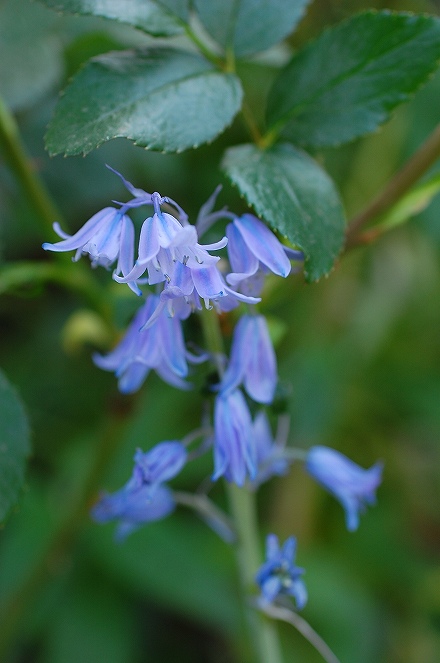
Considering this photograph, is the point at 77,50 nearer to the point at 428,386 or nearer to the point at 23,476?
the point at 23,476

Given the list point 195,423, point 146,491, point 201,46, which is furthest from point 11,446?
point 195,423

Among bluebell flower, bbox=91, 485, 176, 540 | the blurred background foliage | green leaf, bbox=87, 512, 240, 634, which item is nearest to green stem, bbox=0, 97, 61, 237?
the blurred background foliage

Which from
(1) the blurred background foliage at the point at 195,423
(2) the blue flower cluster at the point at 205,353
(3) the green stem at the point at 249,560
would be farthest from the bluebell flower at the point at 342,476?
(1) the blurred background foliage at the point at 195,423

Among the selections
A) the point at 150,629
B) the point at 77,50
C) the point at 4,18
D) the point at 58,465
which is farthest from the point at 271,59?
the point at 150,629

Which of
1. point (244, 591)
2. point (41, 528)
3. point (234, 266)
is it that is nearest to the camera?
point (234, 266)

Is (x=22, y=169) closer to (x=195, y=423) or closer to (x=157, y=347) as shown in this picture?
(x=157, y=347)

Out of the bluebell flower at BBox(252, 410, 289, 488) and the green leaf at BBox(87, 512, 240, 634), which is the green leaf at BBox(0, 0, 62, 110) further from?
the green leaf at BBox(87, 512, 240, 634)
